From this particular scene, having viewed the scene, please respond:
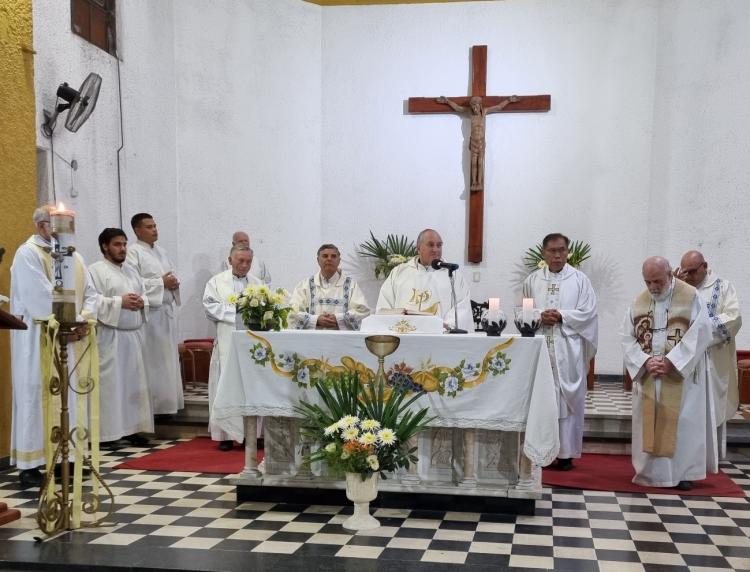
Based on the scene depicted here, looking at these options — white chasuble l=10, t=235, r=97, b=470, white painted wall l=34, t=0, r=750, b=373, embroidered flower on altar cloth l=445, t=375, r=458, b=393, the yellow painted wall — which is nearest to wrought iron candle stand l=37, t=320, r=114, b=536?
white chasuble l=10, t=235, r=97, b=470

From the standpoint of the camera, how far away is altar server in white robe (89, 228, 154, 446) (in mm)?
6867

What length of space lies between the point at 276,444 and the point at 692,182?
641 cm

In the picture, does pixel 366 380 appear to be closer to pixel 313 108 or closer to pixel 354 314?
pixel 354 314

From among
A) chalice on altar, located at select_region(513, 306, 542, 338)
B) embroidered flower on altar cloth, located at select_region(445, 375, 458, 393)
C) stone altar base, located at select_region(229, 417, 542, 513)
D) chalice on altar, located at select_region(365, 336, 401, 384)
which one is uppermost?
chalice on altar, located at select_region(513, 306, 542, 338)

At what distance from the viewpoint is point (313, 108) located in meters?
10.5

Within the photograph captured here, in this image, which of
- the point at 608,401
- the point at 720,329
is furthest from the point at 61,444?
the point at 608,401

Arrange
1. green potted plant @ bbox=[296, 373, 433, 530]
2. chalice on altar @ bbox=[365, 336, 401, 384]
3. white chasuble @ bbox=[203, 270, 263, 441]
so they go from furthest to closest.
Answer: white chasuble @ bbox=[203, 270, 263, 441], chalice on altar @ bbox=[365, 336, 401, 384], green potted plant @ bbox=[296, 373, 433, 530]

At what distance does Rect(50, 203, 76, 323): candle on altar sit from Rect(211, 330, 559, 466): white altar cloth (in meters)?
1.33

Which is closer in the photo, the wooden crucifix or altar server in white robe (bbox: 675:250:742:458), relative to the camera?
altar server in white robe (bbox: 675:250:742:458)

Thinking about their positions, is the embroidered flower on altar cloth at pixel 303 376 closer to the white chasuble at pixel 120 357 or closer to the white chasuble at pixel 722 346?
the white chasuble at pixel 120 357

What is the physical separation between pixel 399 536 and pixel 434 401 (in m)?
0.87

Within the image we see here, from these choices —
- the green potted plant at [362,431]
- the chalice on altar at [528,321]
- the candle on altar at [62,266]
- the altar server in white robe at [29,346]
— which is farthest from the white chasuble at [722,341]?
the altar server in white robe at [29,346]

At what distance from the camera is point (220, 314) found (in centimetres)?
722

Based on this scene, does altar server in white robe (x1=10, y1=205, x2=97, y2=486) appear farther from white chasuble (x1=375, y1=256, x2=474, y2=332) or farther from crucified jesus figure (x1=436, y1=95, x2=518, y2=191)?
crucified jesus figure (x1=436, y1=95, x2=518, y2=191)
